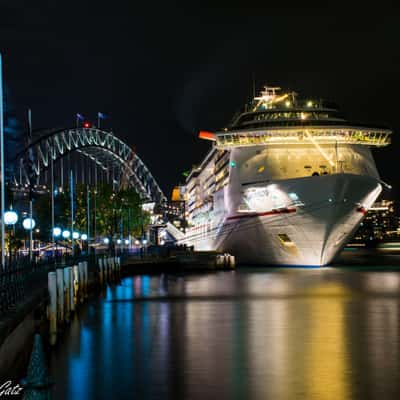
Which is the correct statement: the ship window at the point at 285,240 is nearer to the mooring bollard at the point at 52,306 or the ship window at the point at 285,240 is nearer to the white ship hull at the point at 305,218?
the white ship hull at the point at 305,218

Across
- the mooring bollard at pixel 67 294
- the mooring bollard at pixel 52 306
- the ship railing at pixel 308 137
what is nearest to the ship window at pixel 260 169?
the ship railing at pixel 308 137

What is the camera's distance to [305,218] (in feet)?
199

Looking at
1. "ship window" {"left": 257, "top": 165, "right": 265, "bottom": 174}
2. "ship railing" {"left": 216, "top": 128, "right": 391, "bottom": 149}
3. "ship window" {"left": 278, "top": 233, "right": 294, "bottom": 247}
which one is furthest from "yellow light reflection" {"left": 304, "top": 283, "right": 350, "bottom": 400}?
"ship railing" {"left": 216, "top": 128, "right": 391, "bottom": 149}

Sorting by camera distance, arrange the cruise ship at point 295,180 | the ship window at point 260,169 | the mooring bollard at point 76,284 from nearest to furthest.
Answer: the mooring bollard at point 76,284
the cruise ship at point 295,180
the ship window at point 260,169

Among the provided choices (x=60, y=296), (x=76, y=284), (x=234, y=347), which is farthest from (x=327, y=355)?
(x=76, y=284)

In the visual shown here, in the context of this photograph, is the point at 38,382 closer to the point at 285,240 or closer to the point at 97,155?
the point at 285,240

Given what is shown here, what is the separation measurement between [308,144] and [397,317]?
117 feet

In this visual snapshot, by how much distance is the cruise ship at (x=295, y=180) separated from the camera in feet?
197

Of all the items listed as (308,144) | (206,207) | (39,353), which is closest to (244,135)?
(308,144)

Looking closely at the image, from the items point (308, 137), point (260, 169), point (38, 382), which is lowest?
point (38, 382)

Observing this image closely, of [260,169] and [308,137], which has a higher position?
[308,137]

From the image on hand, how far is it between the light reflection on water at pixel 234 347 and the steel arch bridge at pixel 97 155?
180 feet

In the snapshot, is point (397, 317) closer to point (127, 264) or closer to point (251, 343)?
point (251, 343)

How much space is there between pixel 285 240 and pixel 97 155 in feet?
244
